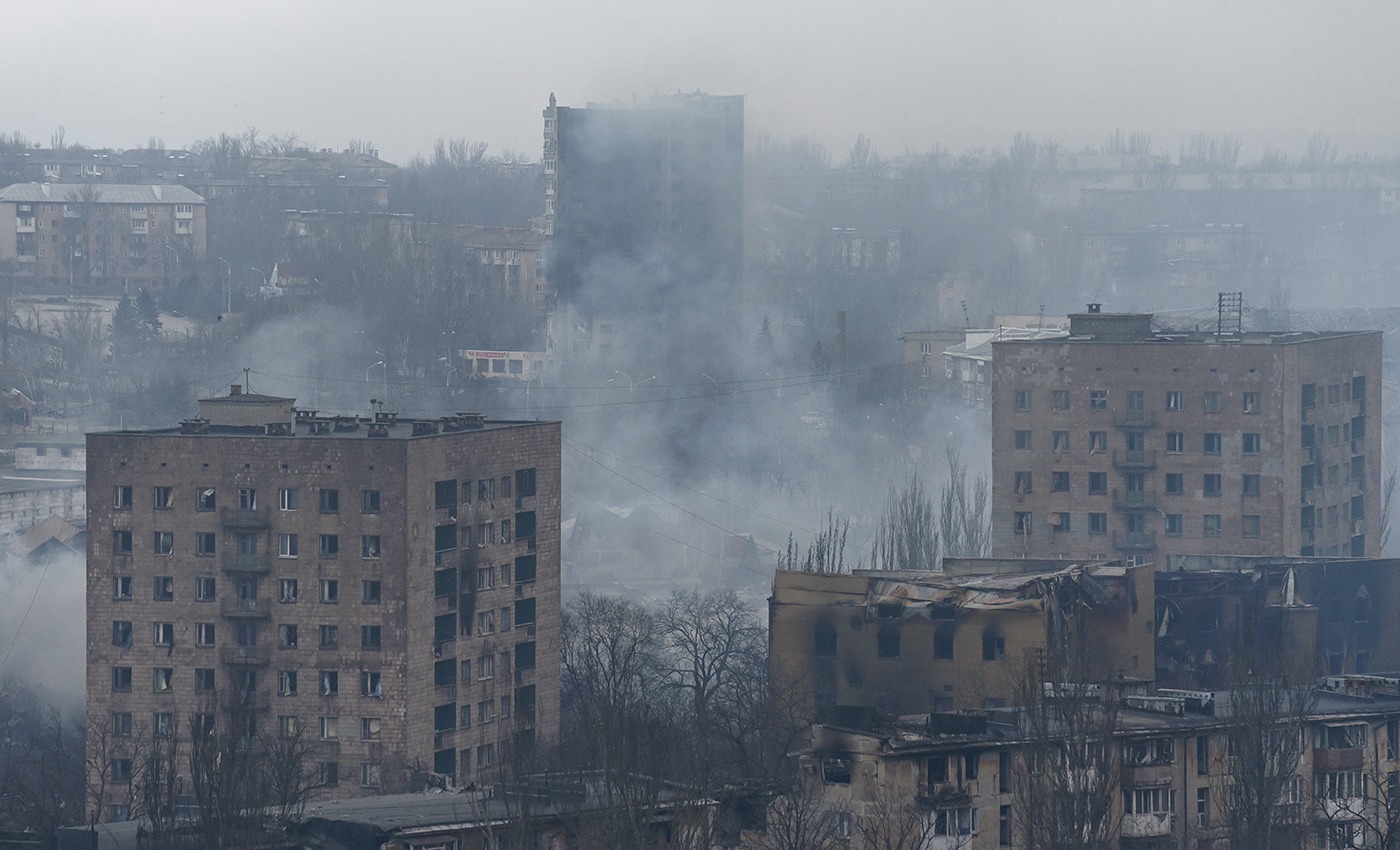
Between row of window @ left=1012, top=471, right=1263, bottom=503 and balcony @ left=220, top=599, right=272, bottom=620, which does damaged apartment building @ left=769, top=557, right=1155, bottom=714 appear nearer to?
balcony @ left=220, top=599, right=272, bottom=620

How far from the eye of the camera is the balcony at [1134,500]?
3531 centimetres

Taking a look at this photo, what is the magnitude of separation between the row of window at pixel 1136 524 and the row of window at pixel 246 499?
35.7ft

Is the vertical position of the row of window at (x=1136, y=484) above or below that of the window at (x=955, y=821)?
above

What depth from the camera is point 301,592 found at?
27.6 metres

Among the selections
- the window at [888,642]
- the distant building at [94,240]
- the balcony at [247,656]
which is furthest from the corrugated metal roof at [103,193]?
the window at [888,642]

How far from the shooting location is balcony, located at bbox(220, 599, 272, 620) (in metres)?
27.6

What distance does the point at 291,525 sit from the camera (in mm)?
27734

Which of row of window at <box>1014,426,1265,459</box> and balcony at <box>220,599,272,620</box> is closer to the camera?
balcony at <box>220,599,272,620</box>

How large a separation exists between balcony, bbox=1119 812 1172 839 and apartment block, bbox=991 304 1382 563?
1343 centimetres

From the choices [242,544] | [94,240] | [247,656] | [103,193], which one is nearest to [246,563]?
[242,544]

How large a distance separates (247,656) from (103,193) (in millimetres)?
55657

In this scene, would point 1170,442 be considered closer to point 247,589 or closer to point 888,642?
point 888,642

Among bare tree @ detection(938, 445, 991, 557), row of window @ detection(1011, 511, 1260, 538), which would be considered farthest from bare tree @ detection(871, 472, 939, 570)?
row of window @ detection(1011, 511, 1260, 538)

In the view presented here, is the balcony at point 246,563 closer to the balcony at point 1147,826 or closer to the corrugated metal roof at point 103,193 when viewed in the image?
the balcony at point 1147,826
